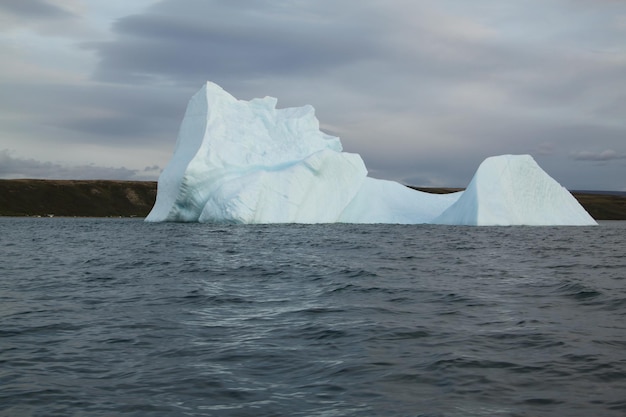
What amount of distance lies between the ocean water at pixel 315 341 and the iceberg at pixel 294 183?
66.8 feet

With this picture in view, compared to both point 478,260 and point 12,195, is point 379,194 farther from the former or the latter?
point 12,195

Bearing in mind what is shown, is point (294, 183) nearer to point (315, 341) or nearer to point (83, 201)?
point (315, 341)

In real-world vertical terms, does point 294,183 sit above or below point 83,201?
above

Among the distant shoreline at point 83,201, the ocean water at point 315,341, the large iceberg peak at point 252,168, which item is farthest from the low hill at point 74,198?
the ocean water at point 315,341

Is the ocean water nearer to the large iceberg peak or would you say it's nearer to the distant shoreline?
the large iceberg peak

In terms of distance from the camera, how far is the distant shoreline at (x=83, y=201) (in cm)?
9088

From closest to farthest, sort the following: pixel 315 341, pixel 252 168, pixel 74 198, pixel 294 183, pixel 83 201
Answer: pixel 315 341 → pixel 294 183 → pixel 252 168 → pixel 83 201 → pixel 74 198

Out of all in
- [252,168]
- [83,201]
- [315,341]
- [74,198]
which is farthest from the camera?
[74,198]

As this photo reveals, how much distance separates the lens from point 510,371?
6.03m

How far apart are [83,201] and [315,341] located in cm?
9490

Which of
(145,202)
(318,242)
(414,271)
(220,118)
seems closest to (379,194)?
(220,118)

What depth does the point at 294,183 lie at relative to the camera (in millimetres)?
36719

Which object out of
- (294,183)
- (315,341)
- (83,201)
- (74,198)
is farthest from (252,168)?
(74,198)

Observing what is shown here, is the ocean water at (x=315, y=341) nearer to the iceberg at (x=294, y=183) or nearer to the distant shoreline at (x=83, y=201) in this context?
the iceberg at (x=294, y=183)
